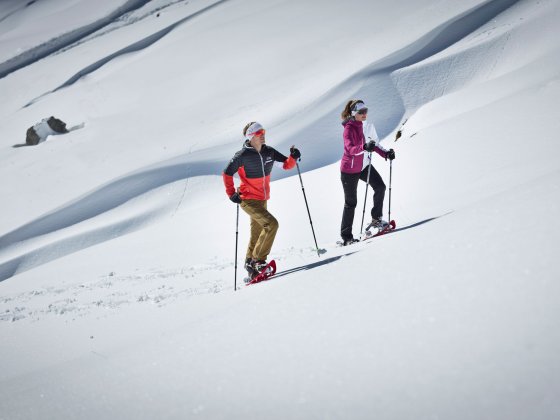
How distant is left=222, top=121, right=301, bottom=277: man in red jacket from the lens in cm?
529

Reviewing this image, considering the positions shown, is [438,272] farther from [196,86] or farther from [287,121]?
[196,86]

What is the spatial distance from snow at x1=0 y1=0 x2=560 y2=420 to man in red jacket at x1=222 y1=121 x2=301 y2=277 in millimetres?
669

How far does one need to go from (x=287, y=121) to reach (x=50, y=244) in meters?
7.49

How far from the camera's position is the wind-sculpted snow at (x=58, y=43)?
3266 centimetres

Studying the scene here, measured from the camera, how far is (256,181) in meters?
5.43

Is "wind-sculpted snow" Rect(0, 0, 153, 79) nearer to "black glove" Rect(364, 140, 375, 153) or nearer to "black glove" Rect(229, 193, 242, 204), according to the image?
"black glove" Rect(229, 193, 242, 204)

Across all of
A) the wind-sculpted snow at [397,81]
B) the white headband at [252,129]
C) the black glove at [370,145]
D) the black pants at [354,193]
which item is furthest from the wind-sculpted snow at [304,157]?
the white headband at [252,129]

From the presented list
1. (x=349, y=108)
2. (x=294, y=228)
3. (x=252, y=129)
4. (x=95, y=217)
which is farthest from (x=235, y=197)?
(x=95, y=217)

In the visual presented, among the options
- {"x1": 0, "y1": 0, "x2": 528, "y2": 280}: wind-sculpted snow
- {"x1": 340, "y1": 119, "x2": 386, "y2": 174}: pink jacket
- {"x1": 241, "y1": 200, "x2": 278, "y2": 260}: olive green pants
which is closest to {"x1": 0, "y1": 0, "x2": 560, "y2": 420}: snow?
{"x1": 0, "y1": 0, "x2": 528, "y2": 280}: wind-sculpted snow

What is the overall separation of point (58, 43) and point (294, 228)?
3359 cm

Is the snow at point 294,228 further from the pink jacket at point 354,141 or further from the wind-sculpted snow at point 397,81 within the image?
the pink jacket at point 354,141

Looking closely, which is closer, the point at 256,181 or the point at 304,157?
the point at 256,181

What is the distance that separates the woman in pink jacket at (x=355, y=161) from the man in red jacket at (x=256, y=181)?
86 centimetres

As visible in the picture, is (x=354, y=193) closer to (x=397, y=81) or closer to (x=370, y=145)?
(x=370, y=145)
